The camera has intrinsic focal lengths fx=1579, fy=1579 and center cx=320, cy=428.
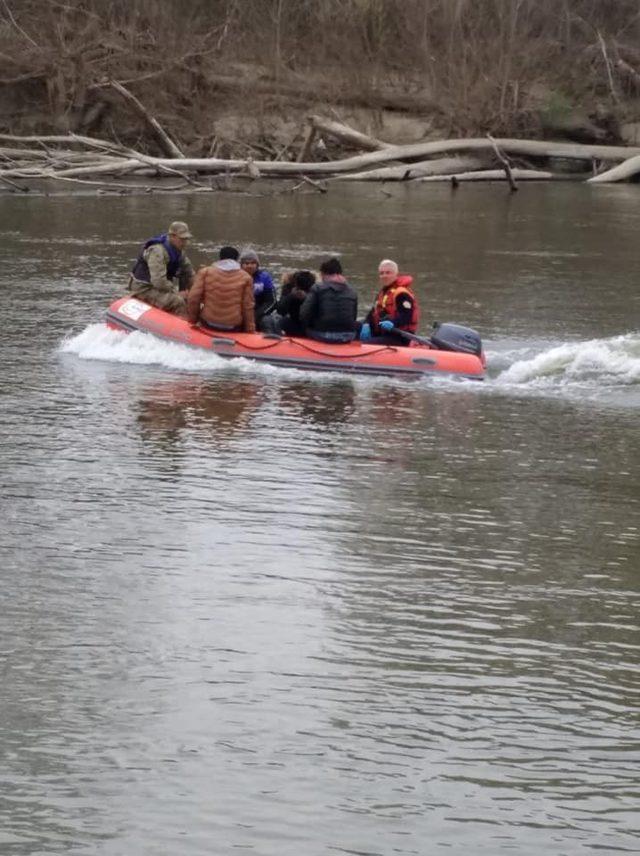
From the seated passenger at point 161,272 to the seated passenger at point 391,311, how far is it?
204 cm

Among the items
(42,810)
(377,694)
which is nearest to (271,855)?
(42,810)

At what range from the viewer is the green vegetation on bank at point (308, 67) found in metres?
43.2

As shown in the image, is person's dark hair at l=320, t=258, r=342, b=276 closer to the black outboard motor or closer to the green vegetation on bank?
the black outboard motor

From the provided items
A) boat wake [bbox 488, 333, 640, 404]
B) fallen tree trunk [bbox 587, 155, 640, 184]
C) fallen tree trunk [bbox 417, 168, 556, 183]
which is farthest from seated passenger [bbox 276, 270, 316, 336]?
fallen tree trunk [bbox 587, 155, 640, 184]

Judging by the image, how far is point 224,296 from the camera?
50.2 feet

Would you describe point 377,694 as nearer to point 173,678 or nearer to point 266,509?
point 173,678

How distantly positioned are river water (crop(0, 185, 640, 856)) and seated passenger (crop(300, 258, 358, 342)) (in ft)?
1.55

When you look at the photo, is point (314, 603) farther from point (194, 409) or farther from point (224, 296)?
point (224, 296)

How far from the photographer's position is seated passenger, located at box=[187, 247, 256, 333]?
15203mm

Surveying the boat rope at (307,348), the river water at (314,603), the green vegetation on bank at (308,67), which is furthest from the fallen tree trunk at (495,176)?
the boat rope at (307,348)

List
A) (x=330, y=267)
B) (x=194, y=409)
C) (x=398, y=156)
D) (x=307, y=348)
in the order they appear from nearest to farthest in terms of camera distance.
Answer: (x=194, y=409) < (x=330, y=267) < (x=307, y=348) < (x=398, y=156)

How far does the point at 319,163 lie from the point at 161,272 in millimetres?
24375

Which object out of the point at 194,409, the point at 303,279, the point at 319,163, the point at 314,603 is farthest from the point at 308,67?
the point at 314,603

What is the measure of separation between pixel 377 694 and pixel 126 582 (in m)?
2.02
